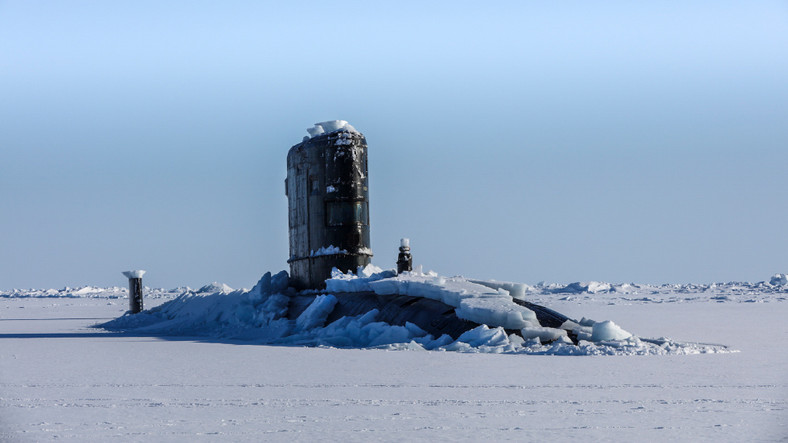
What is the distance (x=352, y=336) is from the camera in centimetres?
1362

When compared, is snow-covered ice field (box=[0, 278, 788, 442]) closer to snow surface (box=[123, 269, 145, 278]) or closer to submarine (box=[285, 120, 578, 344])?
submarine (box=[285, 120, 578, 344])

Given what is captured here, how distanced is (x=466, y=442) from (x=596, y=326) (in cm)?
695

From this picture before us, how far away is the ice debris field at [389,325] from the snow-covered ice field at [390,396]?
0.67 metres

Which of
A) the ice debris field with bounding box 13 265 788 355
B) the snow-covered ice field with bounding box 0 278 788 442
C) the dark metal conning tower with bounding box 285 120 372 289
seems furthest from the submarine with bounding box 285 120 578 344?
the snow-covered ice field with bounding box 0 278 788 442

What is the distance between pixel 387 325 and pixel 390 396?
5.84m

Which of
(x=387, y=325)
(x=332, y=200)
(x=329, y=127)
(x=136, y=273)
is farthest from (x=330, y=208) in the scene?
(x=136, y=273)

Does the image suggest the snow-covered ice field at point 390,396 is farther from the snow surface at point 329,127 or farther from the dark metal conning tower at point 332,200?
the snow surface at point 329,127

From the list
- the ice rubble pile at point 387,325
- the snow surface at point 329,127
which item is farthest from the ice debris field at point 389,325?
the snow surface at point 329,127

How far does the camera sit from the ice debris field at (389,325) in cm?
1171

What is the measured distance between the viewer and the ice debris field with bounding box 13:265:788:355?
38.4ft

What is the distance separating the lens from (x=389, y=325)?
13961 mm

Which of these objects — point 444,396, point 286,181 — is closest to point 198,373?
point 444,396

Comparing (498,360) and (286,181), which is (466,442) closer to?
(498,360)

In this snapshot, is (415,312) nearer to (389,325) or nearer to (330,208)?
(389,325)
